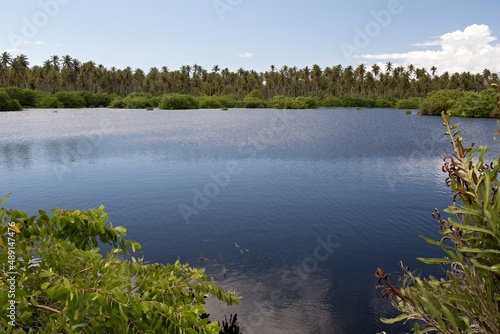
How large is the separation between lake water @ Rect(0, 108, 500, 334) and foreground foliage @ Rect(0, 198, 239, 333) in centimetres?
1020

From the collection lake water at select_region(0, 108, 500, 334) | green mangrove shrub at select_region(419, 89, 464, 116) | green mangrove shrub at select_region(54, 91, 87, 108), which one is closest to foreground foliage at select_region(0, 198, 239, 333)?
lake water at select_region(0, 108, 500, 334)

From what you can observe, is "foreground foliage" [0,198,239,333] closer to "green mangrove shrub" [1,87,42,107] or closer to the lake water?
the lake water

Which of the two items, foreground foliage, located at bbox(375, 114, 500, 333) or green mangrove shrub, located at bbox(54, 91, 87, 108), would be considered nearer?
foreground foliage, located at bbox(375, 114, 500, 333)

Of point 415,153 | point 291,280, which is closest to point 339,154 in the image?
point 415,153

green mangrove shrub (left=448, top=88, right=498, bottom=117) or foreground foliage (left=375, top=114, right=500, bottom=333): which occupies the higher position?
green mangrove shrub (left=448, top=88, right=498, bottom=117)

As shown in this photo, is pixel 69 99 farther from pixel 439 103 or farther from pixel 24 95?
pixel 439 103

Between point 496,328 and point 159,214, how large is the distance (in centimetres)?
2464

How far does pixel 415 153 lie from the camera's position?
159ft

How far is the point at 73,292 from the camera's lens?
3.33m

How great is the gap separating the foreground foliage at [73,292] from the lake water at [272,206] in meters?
10.2

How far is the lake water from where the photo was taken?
15945 mm

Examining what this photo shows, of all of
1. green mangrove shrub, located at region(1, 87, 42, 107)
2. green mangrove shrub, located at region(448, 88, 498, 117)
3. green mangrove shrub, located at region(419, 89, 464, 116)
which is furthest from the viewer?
green mangrove shrub, located at region(1, 87, 42, 107)

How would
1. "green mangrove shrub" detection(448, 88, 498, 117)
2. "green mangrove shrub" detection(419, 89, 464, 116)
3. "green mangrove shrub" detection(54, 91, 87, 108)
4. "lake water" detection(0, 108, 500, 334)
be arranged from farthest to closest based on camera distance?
1. "green mangrove shrub" detection(54, 91, 87, 108)
2. "green mangrove shrub" detection(419, 89, 464, 116)
3. "green mangrove shrub" detection(448, 88, 498, 117)
4. "lake water" detection(0, 108, 500, 334)

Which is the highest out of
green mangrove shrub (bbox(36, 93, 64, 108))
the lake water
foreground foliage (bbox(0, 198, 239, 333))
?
green mangrove shrub (bbox(36, 93, 64, 108))
